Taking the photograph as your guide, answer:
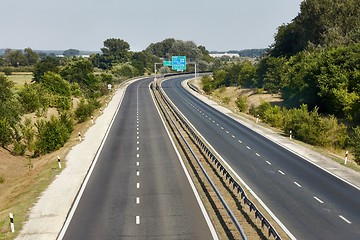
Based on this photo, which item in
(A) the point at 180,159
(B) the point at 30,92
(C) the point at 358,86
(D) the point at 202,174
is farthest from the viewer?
(B) the point at 30,92

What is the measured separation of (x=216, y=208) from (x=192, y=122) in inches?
1367

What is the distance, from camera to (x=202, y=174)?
96.5 ft

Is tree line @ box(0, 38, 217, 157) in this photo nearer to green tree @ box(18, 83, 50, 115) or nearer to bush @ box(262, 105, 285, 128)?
green tree @ box(18, 83, 50, 115)

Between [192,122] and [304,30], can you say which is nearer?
[192,122]

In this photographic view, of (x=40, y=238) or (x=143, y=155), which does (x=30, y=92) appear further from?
(x=40, y=238)

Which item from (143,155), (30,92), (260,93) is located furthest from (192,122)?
(260,93)

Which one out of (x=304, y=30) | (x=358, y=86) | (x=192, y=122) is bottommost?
(x=192, y=122)

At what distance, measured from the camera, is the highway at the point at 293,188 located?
20109 mm

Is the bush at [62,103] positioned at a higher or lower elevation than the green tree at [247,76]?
lower

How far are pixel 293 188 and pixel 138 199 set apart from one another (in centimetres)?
988

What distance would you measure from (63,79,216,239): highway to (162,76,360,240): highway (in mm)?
4467

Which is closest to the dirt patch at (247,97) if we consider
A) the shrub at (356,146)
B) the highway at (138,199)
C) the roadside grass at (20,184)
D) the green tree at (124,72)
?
the shrub at (356,146)

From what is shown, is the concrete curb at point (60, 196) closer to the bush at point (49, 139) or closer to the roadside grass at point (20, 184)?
the roadside grass at point (20, 184)

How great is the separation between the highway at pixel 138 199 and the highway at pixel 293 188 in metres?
4.47
